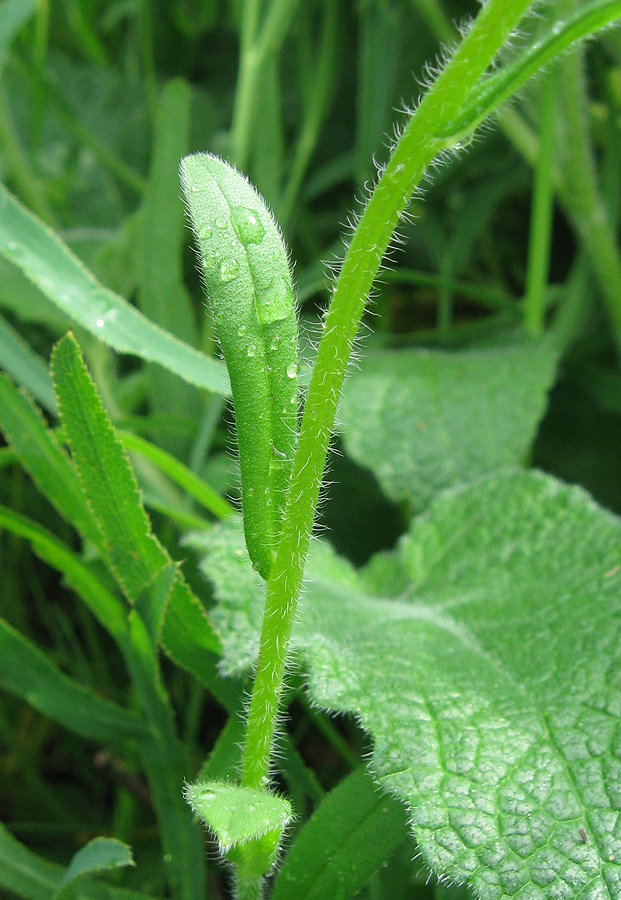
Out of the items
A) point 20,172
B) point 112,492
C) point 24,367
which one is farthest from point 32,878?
point 20,172

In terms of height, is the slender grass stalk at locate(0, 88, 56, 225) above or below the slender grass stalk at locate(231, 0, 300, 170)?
below

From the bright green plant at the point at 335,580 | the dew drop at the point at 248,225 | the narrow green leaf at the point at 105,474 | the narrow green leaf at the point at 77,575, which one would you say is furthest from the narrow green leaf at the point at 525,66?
the narrow green leaf at the point at 77,575

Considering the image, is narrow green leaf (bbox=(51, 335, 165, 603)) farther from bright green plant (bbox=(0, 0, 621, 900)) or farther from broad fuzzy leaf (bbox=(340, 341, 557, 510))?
broad fuzzy leaf (bbox=(340, 341, 557, 510))

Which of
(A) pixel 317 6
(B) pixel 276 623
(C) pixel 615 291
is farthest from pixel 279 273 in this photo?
(A) pixel 317 6

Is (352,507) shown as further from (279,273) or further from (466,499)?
(279,273)

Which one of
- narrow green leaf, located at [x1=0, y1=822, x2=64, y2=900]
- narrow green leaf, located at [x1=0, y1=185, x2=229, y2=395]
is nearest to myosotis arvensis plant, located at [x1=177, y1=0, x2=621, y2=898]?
narrow green leaf, located at [x1=0, y1=185, x2=229, y2=395]
